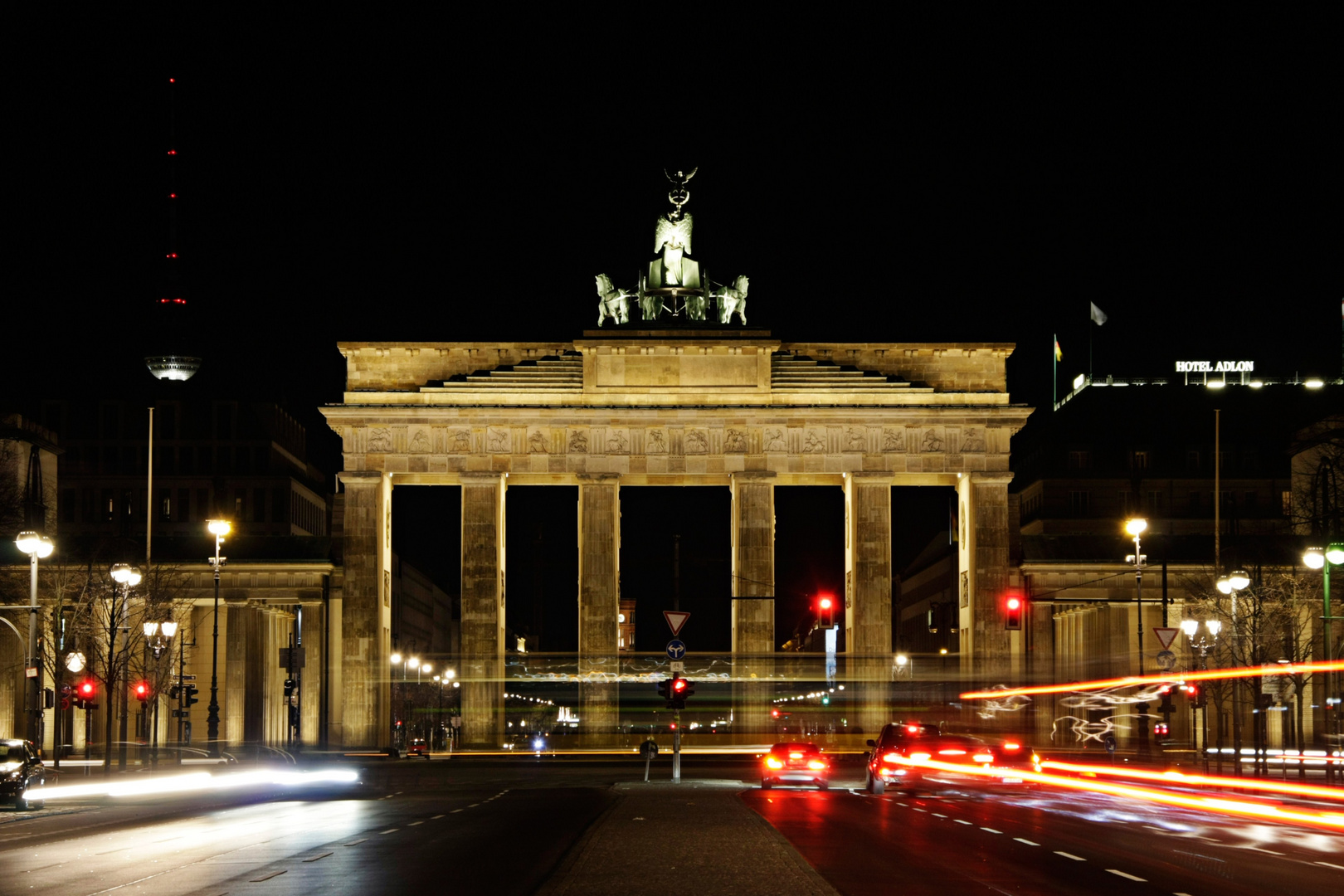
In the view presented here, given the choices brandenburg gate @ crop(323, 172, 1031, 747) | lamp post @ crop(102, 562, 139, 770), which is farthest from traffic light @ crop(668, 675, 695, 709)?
brandenburg gate @ crop(323, 172, 1031, 747)

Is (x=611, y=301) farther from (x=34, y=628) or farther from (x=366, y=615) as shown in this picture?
(x=34, y=628)

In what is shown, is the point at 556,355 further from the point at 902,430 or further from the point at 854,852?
the point at 854,852

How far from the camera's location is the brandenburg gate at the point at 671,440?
258ft

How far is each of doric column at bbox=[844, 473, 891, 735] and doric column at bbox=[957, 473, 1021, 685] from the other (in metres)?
3.64

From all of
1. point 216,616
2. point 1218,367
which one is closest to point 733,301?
point 216,616

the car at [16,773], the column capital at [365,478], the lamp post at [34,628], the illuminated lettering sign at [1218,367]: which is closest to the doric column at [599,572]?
the column capital at [365,478]

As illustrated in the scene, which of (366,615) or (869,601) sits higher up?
(869,601)

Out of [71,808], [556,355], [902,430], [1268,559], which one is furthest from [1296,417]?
[71,808]

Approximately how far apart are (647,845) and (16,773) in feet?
65.9

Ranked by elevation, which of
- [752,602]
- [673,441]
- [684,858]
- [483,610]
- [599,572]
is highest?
[673,441]

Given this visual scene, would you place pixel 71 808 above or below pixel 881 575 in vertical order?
below

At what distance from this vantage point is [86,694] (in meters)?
57.4

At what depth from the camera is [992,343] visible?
78750 millimetres

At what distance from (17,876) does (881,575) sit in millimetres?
57746
